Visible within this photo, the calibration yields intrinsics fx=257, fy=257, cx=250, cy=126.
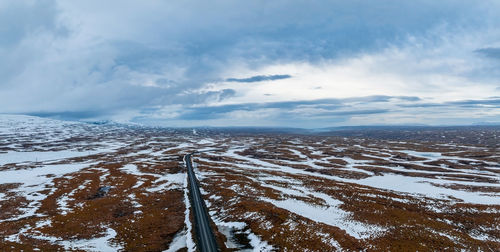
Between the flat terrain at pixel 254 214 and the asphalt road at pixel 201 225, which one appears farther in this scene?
the flat terrain at pixel 254 214

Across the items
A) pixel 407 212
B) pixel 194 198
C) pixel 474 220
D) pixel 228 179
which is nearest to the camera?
pixel 474 220

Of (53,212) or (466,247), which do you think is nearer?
(466,247)

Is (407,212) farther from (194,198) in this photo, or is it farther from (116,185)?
(116,185)

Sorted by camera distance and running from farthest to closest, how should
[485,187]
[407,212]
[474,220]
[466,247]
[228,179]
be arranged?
[228,179] < [485,187] < [407,212] < [474,220] < [466,247]

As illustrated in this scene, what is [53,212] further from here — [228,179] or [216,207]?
[228,179]

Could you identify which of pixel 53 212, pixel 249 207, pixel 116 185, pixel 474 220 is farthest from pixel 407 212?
pixel 116 185

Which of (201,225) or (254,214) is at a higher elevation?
(254,214)

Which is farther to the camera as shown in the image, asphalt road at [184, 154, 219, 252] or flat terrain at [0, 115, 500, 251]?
flat terrain at [0, 115, 500, 251]

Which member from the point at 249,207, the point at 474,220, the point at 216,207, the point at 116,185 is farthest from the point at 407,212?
the point at 116,185

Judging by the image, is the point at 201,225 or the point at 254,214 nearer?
the point at 201,225
